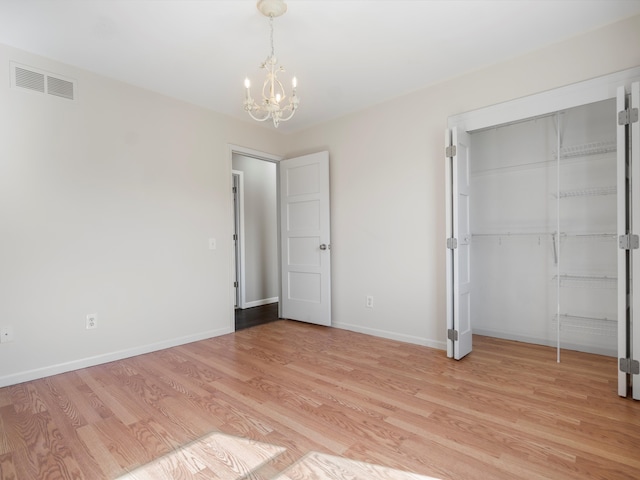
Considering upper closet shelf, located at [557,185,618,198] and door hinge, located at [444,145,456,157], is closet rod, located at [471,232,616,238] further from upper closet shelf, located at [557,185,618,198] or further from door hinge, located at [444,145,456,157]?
door hinge, located at [444,145,456,157]

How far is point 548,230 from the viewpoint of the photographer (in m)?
3.38

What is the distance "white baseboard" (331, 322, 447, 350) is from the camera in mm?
3336

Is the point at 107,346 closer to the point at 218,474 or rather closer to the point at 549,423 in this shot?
the point at 218,474

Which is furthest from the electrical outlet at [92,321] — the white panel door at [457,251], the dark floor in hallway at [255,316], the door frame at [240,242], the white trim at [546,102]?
the white trim at [546,102]

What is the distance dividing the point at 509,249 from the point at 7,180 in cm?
456

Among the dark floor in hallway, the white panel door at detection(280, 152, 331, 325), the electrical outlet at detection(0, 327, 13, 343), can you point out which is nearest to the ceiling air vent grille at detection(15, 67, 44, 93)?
the electrical outlet at detection(0, 327, 13, 343)

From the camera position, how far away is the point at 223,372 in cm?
277

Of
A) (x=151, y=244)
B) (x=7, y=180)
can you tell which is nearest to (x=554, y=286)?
(x=151, y=244)

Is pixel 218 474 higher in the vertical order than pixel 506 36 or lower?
lower

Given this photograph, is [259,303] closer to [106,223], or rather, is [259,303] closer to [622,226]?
[106,223]

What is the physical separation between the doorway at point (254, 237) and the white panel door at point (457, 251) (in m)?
2.77

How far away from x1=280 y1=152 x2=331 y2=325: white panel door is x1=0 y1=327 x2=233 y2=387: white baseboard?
45.7 inches

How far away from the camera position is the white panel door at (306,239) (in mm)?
4203

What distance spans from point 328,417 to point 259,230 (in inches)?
164
